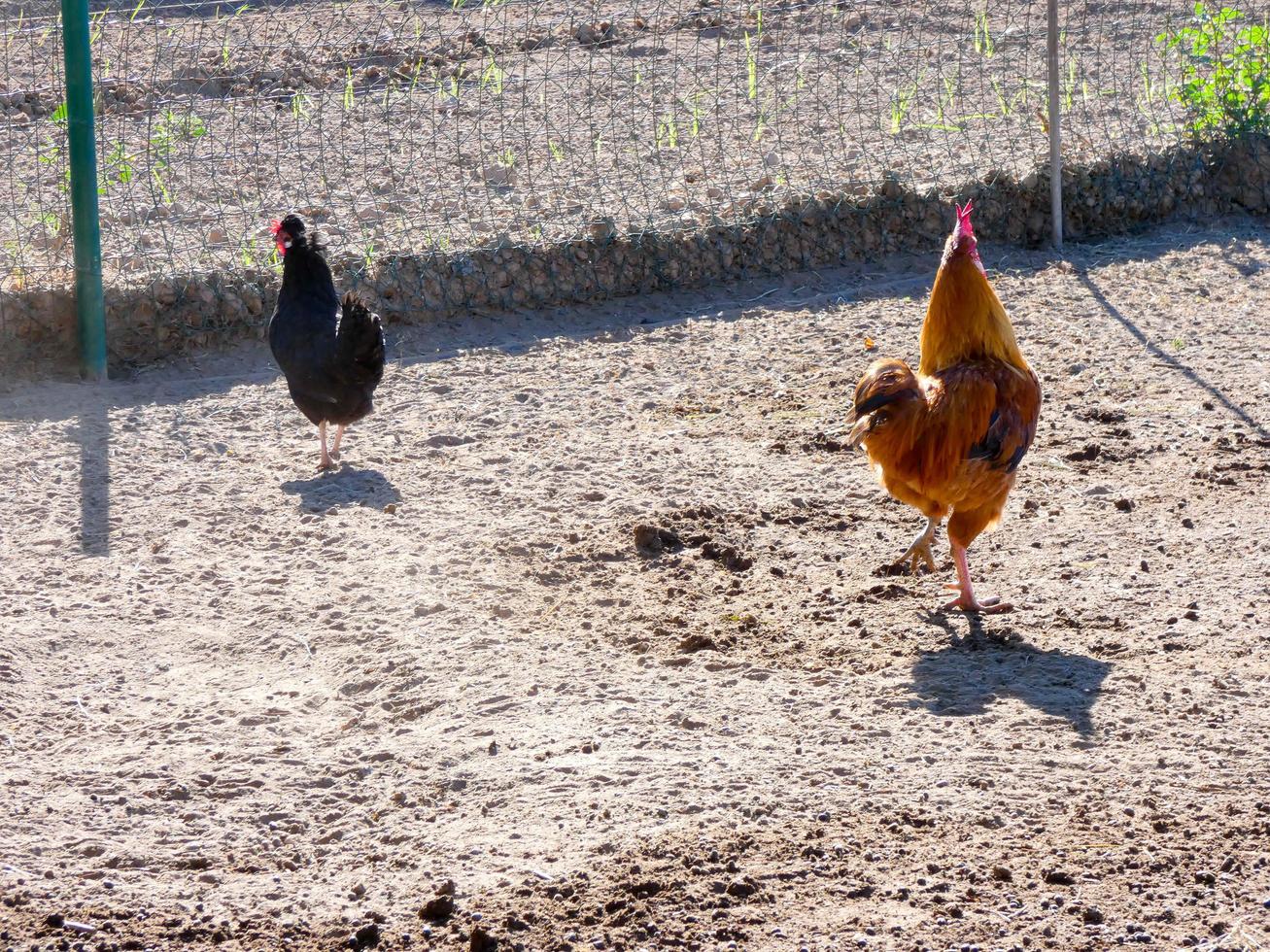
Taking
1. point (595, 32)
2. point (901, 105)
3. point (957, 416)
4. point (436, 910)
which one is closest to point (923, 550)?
point (957, 416)

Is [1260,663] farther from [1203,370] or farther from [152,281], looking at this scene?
[152,281]

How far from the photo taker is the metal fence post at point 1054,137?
837 centimetres

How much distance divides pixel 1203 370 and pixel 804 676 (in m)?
3.45

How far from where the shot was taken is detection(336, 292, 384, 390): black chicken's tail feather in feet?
20.3

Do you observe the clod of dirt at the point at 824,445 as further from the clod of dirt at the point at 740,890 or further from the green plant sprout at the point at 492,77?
the green plant sprout at the point at 492,77

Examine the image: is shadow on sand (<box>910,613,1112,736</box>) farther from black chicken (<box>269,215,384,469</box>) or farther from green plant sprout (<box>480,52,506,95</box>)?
green plant sprout (<box>480,52,506,95</box>)

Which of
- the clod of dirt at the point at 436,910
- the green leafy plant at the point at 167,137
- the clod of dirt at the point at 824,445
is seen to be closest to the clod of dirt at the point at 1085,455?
the clod of dirt at the point at 824,445

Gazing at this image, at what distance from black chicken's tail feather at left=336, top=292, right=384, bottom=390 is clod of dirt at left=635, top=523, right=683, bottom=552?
5.16 ft

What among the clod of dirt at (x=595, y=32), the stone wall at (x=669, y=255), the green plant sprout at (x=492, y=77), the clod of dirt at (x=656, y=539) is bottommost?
the clod of dirt at (x=656, y=539)

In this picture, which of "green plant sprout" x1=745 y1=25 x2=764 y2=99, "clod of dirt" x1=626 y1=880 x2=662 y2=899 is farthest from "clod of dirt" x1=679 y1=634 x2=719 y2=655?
"green plant sprout" x1=745 y1=25 x2=764 y2=99

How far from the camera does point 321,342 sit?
6.23 m

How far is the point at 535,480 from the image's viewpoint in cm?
605

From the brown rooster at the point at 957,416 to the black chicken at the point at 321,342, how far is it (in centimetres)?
244

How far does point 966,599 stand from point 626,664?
1.28 m
